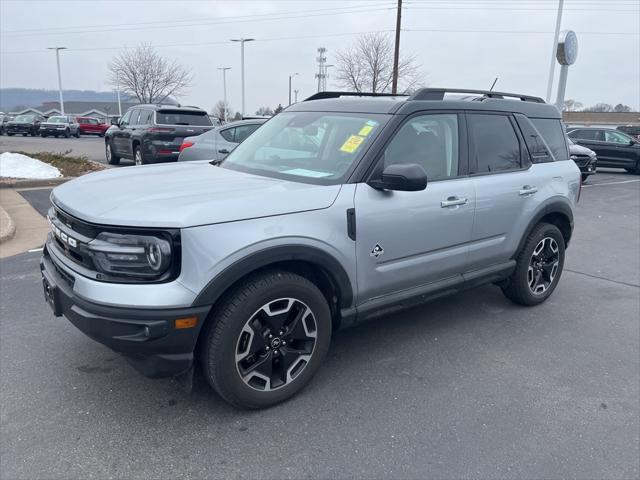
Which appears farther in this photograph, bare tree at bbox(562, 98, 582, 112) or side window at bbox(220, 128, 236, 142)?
bare tree at bbox(562, 98, 582, 112)

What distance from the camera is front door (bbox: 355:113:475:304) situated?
3205mm

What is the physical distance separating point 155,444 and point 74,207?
135cm

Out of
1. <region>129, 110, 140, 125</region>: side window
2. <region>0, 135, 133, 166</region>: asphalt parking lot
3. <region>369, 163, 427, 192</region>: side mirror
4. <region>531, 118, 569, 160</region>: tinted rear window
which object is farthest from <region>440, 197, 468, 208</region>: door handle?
<region>0, 135, 133, 166</region>: asphalt parking lot

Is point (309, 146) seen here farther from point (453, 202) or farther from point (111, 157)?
point (111, 157)

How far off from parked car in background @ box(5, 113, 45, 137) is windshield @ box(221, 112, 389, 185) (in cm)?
3627

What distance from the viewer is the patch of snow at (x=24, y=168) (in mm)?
11359

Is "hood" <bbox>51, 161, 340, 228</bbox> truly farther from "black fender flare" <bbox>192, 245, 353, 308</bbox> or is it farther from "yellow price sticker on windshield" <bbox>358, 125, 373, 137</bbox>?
"yellow price sticker on windshield" <bbox>358, 125, 373, 137</bbox>

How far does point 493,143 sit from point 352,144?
55.7 inches

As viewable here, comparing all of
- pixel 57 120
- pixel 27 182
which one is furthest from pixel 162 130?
pixel 57 120

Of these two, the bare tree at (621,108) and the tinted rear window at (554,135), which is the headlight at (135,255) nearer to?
the tinted rear window at (554,135)

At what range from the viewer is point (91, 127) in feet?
125

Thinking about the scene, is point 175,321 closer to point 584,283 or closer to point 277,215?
point 277,215

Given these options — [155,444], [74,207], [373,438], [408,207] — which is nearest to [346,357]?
[373,438]

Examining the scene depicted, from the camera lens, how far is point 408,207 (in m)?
3.36
